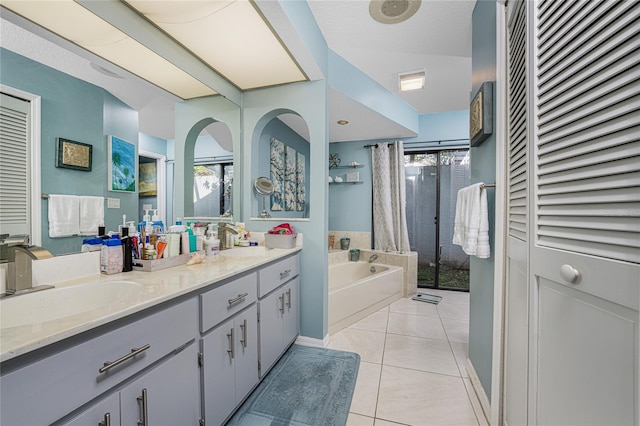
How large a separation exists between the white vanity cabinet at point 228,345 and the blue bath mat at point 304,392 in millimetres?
Answer: 128

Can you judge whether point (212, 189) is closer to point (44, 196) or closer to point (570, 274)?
point (44, 196)

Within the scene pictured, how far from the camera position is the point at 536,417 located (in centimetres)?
89

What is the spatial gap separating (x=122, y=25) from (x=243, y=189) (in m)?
1.33

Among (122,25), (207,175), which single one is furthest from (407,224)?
(122,25)

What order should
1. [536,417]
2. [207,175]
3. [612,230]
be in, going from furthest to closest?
[207,175] → [536,417] → [612,230]

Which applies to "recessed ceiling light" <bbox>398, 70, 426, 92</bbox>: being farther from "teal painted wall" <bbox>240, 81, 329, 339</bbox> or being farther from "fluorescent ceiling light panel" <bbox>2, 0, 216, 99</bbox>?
"fluorescent ceiling light panel" <bbox>2, 0, 216, 99</bbox>

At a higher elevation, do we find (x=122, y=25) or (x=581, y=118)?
(x=122, y=25)

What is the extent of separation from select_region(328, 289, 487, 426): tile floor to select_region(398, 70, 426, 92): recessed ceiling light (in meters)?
2.51

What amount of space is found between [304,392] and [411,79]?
2864mm

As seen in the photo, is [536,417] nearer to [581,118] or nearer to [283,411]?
[581,118]

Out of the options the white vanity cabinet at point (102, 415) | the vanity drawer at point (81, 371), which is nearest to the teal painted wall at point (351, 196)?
the vanity drawer at point (81, 371)

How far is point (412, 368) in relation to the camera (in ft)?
6.40

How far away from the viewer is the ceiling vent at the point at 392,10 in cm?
175

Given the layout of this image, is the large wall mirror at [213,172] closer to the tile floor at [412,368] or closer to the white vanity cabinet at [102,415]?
the white vanity cabinet at [102,415]
